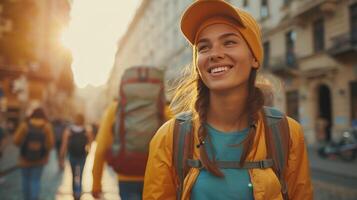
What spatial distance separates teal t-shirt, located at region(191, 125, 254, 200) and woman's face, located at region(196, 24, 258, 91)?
262 mm

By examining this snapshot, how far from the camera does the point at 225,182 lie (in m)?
1.78

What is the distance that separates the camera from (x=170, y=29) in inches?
1897

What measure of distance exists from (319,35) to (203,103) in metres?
21.9

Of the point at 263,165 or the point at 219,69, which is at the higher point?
the point at 219,69

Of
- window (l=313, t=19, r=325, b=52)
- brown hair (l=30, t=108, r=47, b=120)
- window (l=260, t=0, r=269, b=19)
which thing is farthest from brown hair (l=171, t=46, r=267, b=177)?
window (l=260, t=0, r=269, b=19)

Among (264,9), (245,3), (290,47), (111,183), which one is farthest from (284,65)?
(111,183)

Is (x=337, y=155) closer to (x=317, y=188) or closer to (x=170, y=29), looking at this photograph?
(x=317, y=188)

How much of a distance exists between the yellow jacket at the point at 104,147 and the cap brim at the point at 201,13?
1.89 meters

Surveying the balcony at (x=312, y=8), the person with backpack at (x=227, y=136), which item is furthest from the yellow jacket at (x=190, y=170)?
the balcony at (x=312, y=8)

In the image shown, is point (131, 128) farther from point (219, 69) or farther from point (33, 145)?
point (33, 145)

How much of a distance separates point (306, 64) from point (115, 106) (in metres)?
21.1

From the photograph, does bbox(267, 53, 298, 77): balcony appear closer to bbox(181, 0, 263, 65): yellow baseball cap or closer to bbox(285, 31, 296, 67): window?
bbox(285, 31, 296, 67): window

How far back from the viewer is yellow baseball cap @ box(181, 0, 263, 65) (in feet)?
6.17

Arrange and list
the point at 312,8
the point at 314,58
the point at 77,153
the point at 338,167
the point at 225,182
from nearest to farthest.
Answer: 1. the point at 225,182
2. the point at 77,153
3. the point at 338,167
4. the point at 312,8
5. the point at 314,58
